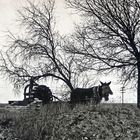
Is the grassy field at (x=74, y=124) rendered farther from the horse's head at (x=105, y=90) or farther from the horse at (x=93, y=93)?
the horse's head at (x=105, y=90)

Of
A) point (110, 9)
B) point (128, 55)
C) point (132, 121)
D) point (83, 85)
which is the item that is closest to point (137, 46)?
point (128, 55)

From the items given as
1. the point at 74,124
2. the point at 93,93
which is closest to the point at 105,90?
the point at 93,93

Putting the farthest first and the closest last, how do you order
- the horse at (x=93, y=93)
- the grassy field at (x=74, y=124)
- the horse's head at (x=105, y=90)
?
the horse's head at (x=105, y=90)
the horse at (x=93, y=93)
the grassy field at (x=74, y=124)

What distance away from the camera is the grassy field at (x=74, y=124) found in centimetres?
1391

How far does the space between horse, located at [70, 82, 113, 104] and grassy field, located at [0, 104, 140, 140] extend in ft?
16.3

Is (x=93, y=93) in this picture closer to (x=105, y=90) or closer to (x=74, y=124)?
(x=105, y=90)

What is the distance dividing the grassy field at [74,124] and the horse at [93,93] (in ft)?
16.3

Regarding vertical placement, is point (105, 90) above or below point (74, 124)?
above

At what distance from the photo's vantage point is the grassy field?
13909 mm

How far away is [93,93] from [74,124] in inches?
339

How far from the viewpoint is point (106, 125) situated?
48.2 ft

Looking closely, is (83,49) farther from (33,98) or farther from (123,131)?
(123,131)

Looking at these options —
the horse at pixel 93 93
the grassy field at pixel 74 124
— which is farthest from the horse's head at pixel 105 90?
the grassy field at pixel 74 124

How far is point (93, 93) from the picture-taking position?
77.4 ft
